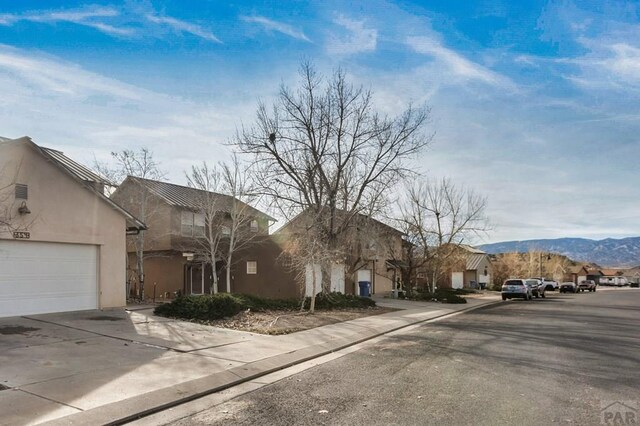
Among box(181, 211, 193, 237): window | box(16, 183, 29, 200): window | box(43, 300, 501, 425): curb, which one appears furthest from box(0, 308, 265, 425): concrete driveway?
box(181, 211, 193, 237): window

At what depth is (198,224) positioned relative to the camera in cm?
3225

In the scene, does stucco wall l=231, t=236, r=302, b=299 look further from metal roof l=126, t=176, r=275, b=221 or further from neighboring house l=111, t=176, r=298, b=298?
metal roof l=126, t=176, r=275, b=221

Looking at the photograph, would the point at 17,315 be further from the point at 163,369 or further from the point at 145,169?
the point at 145,169

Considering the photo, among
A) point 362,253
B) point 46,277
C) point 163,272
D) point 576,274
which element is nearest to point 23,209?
point 46,277

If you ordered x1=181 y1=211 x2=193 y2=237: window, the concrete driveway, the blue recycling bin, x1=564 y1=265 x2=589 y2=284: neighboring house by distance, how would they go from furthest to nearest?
1. x1=564 y1=265 x2=589 y2=284: neighboring house
2. the blue recycling bin
3. x1=181 y1=211 x2=193 y2=237: window
4. the concrete driveway

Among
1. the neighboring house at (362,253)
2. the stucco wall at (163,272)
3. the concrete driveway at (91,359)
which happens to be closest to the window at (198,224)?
the stucco wall at (163,272)

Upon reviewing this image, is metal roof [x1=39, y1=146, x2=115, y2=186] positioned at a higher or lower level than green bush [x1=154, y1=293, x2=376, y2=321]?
higher

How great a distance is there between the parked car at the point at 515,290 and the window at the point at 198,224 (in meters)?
24.0

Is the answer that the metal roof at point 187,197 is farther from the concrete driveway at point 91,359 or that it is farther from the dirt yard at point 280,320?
the concrete driveway at point 91,359

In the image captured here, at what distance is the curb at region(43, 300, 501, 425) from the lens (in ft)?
20.4

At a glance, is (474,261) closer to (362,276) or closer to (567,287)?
(567,287)

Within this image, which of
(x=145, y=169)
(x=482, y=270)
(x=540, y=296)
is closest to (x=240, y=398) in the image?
(x=145, y=169)

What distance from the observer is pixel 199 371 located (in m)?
8.75

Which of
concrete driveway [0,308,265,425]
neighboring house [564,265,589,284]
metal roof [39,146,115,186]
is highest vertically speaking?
metal roof [39,146,115,186]
